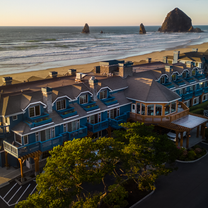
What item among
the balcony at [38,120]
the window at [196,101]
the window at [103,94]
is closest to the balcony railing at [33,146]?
the balcony at [38,120]

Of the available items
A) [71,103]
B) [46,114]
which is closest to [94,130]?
[71,103]

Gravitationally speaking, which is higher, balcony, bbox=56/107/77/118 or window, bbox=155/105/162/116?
balcony, bbox=56/107/77/118

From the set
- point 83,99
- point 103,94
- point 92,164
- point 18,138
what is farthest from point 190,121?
point 18,138

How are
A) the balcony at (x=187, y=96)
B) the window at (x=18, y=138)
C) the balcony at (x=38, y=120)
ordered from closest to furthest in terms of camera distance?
the balcony at (x=38, y=120) → the window at (x=18, y=138) → the balcony at (x=187, y=96)

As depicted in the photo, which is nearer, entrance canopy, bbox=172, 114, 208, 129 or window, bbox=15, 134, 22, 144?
window, bbox=15, 134, 22, 144

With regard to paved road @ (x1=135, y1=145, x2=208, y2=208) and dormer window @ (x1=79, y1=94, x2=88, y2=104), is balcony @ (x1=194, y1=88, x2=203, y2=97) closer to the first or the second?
paved road @ (x1=135, y1=145, x2=208, y2=208)

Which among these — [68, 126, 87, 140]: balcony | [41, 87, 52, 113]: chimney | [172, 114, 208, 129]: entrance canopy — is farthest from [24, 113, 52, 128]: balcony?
[172, 114, 208, 129]: entrance canopy

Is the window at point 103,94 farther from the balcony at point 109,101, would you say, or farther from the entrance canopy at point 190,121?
the entrance canopy at point 190,121
